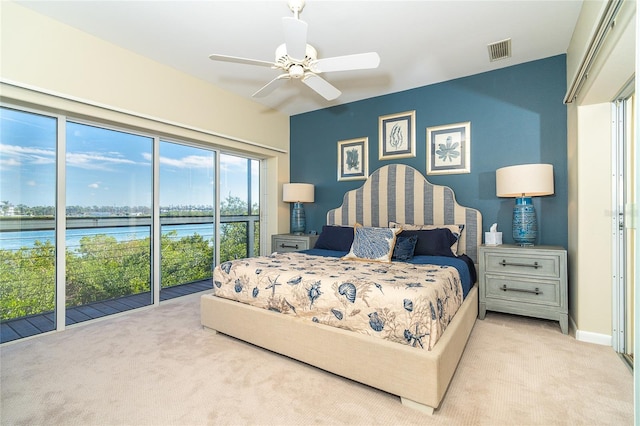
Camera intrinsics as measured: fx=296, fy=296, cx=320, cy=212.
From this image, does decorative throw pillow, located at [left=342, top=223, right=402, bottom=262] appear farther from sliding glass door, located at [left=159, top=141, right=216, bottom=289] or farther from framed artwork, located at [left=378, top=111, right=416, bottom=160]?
sliding glass door, located at [left=159, top=141, right=216, bottom=289]

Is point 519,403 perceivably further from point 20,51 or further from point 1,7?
point 1,7

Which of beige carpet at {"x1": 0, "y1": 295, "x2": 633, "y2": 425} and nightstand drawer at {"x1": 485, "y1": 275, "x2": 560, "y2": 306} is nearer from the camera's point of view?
beige carpet at {"x1": 0, "y1": 295, "x2": 633, "y2": 425}

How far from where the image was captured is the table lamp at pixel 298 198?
Answer: 14.6 feet

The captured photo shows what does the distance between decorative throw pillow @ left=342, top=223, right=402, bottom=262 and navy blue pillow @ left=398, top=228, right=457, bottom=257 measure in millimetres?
256

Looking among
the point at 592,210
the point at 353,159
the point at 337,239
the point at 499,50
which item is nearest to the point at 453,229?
the point at 592,210

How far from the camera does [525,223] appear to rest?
294 cm

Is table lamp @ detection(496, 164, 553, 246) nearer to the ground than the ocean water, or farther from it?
farther from it

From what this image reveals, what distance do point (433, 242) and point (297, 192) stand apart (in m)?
2.12

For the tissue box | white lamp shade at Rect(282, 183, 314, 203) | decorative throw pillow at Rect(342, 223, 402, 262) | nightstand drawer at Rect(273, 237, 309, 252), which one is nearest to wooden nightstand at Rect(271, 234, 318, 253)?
nightstand drawer at Rect(273, 237, 309, 252)

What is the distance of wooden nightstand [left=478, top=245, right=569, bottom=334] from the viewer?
2645 millimetres

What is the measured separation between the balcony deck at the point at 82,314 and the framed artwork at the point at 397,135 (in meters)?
3.23

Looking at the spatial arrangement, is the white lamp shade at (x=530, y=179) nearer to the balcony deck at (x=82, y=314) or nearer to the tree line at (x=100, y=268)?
the tree line at (x=100, y=268)

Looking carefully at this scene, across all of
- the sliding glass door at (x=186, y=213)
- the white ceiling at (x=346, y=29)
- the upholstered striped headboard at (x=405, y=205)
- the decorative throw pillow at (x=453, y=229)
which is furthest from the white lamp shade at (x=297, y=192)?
the white ceiling at (x=346, y=29)

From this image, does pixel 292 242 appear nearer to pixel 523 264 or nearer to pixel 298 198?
pixel 298 198
